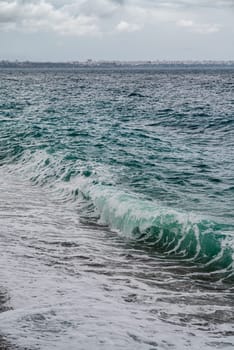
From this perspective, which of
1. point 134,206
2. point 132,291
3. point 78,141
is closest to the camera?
point 132,291

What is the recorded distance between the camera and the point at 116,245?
1004 centimetres

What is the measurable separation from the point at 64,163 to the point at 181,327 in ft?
40.8

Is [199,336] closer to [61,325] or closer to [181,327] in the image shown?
[181,327]

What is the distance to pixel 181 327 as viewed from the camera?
631 cm

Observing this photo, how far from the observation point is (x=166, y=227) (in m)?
10.6

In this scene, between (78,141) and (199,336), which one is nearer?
(199,336)

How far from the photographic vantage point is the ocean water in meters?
6.11

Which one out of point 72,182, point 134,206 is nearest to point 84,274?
point 134,206

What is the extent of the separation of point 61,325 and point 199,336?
5.19ft

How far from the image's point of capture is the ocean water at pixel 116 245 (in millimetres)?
6105

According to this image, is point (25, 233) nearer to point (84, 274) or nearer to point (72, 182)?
point (84, 274)

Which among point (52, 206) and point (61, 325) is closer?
point (61, 325)

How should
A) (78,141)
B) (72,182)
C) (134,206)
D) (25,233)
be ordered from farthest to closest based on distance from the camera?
(78,141) < (72,182) < (134,206) < (25,233)

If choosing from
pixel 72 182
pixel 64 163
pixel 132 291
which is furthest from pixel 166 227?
pixel 64 163
